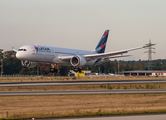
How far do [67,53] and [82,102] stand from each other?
37.3 m

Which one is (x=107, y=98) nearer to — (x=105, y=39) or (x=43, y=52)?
(x=43, y=52)

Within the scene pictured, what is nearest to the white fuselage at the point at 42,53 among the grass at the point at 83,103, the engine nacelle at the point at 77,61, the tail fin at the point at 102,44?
the engine nacelle at the point at 77,61

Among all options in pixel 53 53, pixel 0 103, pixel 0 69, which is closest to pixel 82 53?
pixel 53 53

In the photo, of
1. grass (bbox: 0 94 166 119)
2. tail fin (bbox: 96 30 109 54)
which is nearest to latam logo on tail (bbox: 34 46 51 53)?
tail fin (bbox: 96 30 109 54)

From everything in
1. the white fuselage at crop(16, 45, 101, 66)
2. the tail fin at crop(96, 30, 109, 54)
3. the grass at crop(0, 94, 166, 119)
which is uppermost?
the tail fin at crop(96, 30, 109, 54)

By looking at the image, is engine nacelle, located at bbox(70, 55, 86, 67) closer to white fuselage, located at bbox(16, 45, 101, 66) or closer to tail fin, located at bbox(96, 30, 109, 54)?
white fuselage, located at bbox(16, 45, 101, 66)

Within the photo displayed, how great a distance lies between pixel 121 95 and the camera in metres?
34.8

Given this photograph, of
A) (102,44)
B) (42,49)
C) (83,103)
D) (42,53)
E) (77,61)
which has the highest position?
Answer: (102,44)

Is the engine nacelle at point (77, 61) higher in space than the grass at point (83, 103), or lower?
higher

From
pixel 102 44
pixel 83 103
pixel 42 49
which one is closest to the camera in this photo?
pixel 83 103

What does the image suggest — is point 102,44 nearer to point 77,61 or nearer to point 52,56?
point 77,61

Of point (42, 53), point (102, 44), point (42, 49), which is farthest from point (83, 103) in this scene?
point (102, 44)

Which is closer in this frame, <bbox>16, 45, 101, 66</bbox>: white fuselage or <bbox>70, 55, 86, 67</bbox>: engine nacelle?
<bbox>16, 45, 101, 66</bbox>: white fuselage

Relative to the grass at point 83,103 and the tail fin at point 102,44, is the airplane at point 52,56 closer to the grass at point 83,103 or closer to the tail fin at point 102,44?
the tail fin at point 102,44
